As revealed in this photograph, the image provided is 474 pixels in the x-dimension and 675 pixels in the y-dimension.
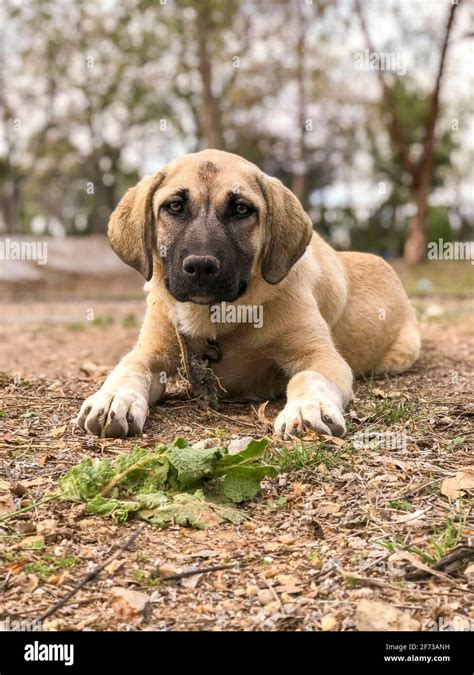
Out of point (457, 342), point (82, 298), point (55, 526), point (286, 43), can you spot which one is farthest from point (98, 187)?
point (55, 526)

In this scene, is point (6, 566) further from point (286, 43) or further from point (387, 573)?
point (286, 43)

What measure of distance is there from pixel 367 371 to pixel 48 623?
3.77 m

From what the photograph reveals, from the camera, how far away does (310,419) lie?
3779 mm

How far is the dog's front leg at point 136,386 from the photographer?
154 inches

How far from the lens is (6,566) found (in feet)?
→ 8.76

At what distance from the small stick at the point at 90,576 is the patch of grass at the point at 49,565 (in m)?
0.10

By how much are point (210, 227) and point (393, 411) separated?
1.38m

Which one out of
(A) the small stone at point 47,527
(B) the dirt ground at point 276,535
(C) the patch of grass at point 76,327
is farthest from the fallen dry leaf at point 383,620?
(C) the patch of grass at point 76,327

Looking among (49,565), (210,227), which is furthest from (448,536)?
(210,227)

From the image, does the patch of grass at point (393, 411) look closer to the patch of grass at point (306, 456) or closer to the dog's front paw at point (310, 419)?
the dog's front paw at point (310, 419)

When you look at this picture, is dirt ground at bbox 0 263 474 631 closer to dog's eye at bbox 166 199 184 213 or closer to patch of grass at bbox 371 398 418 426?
patch of grass at bbox 371 398 418 426

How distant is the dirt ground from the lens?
2.45 meters

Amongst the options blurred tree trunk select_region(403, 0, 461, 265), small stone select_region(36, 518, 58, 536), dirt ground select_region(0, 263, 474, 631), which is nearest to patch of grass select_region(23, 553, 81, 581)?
dirt ground select_region(0, 263, 474, 631)

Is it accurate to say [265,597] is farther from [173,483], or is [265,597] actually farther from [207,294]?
[207,294]
